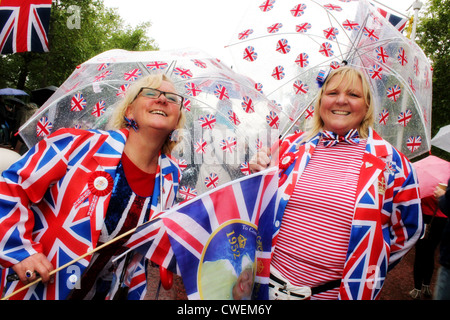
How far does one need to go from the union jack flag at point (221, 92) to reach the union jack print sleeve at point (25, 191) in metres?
1.18

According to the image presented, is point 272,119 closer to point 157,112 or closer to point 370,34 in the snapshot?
point 157,112

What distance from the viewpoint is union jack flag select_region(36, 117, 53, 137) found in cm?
213

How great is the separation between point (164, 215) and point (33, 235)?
885 mm

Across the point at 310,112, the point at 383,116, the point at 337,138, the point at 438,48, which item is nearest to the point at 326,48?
the point at 310,112

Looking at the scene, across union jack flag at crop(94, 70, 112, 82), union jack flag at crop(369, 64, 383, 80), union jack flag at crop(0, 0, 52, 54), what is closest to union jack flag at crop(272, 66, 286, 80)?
union jack flag at crop(369, 64, 383, 80)

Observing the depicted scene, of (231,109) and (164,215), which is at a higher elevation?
(231,109)

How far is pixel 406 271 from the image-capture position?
554 cm

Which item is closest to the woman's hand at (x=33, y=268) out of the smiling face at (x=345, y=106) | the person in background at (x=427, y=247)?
the smiling face at (x=345, y=106)

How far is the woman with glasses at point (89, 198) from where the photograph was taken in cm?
153

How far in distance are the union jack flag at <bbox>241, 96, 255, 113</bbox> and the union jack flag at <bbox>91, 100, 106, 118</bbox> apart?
1.08m

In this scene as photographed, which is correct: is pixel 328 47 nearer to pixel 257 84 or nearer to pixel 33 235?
pixel 257 84

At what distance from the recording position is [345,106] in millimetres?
2004

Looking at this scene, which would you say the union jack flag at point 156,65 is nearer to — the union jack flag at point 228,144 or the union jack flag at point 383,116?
the union jack flag at point 228,144
